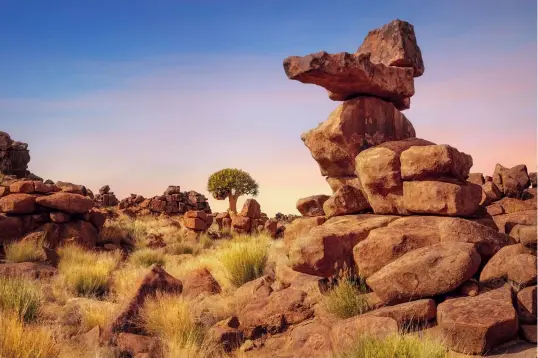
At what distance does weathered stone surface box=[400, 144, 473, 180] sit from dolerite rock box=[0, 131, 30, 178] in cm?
2866

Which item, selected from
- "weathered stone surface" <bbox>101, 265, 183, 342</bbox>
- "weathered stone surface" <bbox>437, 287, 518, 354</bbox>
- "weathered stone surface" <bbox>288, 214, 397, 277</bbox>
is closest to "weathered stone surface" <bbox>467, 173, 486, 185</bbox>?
"weathered stone surface" <bbox>288, 214, 397, 277</bbox>

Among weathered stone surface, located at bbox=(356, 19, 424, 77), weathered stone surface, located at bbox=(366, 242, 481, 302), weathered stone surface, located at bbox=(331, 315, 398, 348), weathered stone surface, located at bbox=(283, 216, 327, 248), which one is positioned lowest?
weathered stone surface, located at bbox=(331, 315, 398, 348)

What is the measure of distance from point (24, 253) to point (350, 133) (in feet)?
36.4

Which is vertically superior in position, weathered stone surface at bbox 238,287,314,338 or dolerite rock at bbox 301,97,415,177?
dolerite rock at bbox 301,97,415,177

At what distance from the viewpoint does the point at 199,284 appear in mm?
10898

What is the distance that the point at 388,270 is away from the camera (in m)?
7.35

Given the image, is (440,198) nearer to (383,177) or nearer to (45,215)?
(383,177)

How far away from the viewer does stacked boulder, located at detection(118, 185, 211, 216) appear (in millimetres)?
31734

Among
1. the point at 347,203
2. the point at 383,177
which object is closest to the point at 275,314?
the point at 347,203

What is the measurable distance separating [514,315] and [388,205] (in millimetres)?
3690

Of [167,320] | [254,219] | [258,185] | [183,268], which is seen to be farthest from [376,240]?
[258,185]

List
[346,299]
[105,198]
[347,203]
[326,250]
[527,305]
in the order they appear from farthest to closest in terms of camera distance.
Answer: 1. [105,198]
2. [347,203]
3. [326,250]
4. [346,299]
5. [527,305]

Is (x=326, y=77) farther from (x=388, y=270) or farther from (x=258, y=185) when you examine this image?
(x=258, y=185)

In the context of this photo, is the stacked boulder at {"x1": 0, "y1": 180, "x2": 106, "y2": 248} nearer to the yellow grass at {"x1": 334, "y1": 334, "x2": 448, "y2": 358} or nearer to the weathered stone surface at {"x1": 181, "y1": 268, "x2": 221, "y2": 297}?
the weathered stone surface at {"x1": 181, "y1": 268, "x2": 221, "y2": 297}
